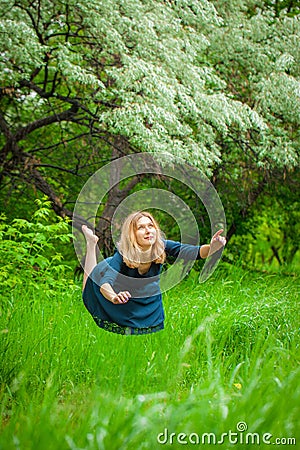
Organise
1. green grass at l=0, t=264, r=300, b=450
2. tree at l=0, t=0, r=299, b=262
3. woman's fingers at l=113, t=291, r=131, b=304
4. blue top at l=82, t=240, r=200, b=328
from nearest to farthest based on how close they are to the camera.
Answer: green grass at l=0, t=264, r=300, b=450 → woman's fingers at l=113, t=291, r=131, b=304 → blue top at l=82, t=240, r=200, b=328 → tree at l=0, t=0, r=299, b=262

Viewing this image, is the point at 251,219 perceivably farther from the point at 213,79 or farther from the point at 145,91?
the point at 145,91

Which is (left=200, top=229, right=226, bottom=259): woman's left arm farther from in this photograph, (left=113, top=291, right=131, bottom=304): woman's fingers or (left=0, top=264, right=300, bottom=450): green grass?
(left=113, top=291, right=131, bottom=304): woman's fingers

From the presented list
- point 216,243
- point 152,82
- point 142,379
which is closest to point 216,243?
point 216,243

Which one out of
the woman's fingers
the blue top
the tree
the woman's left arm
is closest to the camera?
the woman's fingers

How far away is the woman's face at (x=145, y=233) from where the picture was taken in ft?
12.2

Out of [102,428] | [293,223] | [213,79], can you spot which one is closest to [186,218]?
[213,79]

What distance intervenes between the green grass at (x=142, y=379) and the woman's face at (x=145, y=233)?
0.65 meters

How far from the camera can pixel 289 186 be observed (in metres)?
9.30

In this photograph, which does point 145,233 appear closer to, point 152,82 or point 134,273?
point 134,273

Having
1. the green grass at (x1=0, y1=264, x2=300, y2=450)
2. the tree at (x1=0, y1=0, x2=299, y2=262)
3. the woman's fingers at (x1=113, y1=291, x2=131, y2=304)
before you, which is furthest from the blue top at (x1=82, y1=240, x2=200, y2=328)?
the tree at (x1=0, y1=0, x2=299, y2=262)

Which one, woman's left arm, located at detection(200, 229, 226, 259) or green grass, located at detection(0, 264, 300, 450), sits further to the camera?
woman's left arm, located at detection(200, 229, 226, 259)

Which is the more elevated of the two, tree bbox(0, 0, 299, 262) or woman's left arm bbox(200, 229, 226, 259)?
tree bbox(0, 0, 299, 262)

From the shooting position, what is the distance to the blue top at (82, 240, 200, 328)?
382cm

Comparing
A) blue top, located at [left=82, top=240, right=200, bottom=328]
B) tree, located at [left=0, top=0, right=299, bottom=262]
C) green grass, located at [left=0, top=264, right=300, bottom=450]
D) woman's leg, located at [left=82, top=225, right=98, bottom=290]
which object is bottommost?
green grass, located at [left=0, top=264, right=300, bottom=450]
